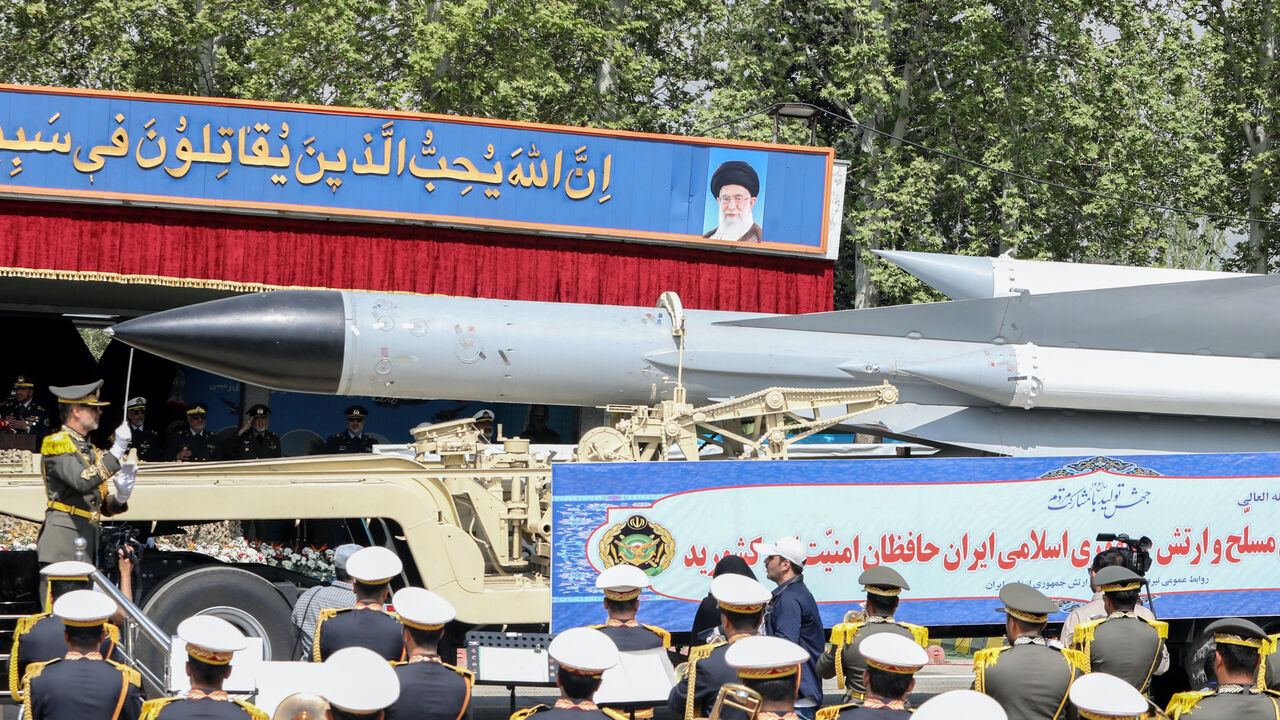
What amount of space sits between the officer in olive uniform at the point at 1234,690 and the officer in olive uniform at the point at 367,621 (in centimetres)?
345

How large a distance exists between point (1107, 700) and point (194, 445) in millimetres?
11127

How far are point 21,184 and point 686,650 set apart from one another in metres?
9.91

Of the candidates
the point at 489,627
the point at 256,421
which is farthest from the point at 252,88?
the point at 489,627

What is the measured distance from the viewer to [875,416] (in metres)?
11.8

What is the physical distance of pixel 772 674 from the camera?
4.63 metres

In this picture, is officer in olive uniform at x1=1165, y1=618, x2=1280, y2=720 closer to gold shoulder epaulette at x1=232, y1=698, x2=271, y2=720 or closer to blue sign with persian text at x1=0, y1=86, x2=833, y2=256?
gold shoulder epaulette at x1=232, y1=698, x2=271, y2=720

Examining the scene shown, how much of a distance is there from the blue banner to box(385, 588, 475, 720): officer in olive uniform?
3587 millimetres

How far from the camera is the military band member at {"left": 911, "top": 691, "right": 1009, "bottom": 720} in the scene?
4055 millimetres

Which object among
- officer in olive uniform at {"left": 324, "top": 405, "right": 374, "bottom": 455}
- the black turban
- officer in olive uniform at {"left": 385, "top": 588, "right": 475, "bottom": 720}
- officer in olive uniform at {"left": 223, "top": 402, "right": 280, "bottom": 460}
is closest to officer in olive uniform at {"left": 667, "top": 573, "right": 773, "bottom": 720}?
officer in olive uniform at {"left": 385, "top": 588, "right": 475, "bottom": 720}

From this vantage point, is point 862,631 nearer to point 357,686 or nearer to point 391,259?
point 357,686

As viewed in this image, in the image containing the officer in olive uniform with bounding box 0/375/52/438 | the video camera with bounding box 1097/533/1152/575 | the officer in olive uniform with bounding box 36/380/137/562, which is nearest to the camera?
the officer in olive uniform with bounding box 36/380/137/562

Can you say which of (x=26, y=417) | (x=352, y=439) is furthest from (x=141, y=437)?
(x=352, y=439)

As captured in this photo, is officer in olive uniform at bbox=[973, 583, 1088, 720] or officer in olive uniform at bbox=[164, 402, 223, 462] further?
officer in olive uniform at bbox=[164, 402, 223, 462]

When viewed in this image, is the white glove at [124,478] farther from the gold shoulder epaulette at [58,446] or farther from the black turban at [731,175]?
the black turban at [731,175]
